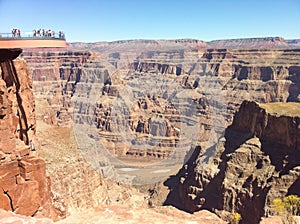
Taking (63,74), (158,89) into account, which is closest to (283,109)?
(158,89)

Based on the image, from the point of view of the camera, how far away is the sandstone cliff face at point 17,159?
891 inches

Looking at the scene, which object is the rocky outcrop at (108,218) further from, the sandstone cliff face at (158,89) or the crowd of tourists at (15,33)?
the sandstone cliff face at (158,89)

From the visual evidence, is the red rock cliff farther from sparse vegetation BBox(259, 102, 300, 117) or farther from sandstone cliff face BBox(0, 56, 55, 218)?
sparse vegetation BBox(259, 102, 300, 117)

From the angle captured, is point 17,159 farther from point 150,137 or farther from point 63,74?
point 63,74

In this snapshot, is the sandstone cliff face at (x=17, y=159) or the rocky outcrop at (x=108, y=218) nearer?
the rocky outcrop at (x=108, y=218)

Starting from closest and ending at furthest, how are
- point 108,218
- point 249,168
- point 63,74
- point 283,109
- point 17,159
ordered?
point 108,218, point 17,159, point 249,168, point 283,109, point 63,74

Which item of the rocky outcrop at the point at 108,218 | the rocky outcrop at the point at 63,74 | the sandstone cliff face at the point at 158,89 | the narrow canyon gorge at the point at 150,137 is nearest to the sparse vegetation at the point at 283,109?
the narrow canyon gorge at the point at 150,137

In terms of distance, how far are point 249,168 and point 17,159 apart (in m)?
34.1

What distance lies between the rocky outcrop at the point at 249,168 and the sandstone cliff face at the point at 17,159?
2554 centimetres

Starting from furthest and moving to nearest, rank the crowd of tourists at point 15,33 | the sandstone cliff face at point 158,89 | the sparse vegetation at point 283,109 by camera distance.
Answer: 1. the sandstone cliff face at point 158,89
2. the sparse vegetation at point 283,109
3. the crowd of tourists at point 15,33

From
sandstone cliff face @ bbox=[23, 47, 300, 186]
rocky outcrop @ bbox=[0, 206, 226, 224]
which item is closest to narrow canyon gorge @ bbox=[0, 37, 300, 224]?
rocky outcrop @ bbox=[0, 206, 226, 224]

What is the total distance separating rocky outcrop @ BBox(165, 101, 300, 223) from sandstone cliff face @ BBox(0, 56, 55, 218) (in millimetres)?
25539

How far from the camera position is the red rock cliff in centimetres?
2262

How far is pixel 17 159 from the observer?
23484 mm
